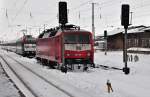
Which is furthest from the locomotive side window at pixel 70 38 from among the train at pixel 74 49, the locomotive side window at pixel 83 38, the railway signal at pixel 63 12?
the railway signal at pixel 63 12

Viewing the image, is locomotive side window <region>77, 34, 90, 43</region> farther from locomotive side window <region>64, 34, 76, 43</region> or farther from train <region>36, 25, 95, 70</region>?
locomotive side window <region>64, 34, 76, 43</region>

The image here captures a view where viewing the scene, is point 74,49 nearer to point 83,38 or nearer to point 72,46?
point 72,46

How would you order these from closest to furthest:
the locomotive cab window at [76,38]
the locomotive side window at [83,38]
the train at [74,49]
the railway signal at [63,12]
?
the train at [74,49] < the railway signal at [63,12] < the locomotive cab window at [76,38] < the locomotive side window at [83,38]

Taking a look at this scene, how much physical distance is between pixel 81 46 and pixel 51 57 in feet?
13.8

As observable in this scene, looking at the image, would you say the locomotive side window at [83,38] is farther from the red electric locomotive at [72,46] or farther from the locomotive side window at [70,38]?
the locomotive side window at [70,38]

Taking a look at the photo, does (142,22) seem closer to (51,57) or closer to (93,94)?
(51,57)

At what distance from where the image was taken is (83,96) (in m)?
11.7

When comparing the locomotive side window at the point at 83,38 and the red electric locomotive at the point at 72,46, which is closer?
the red electric locomotive at the point at 72,46

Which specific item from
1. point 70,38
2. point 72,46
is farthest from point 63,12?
point 72,46

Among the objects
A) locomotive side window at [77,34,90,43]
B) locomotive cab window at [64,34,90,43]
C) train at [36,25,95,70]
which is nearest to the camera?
train at [36,25,95,70]

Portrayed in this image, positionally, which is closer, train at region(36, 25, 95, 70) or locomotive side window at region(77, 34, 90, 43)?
train at region(36, 25, 95, 70)

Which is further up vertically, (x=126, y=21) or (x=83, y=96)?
(x=126, y=21)

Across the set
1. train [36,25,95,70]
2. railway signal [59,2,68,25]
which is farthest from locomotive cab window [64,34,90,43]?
railway signal [59,2,68,25]

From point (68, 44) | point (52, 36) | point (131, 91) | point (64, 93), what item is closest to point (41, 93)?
point (64, 93)
